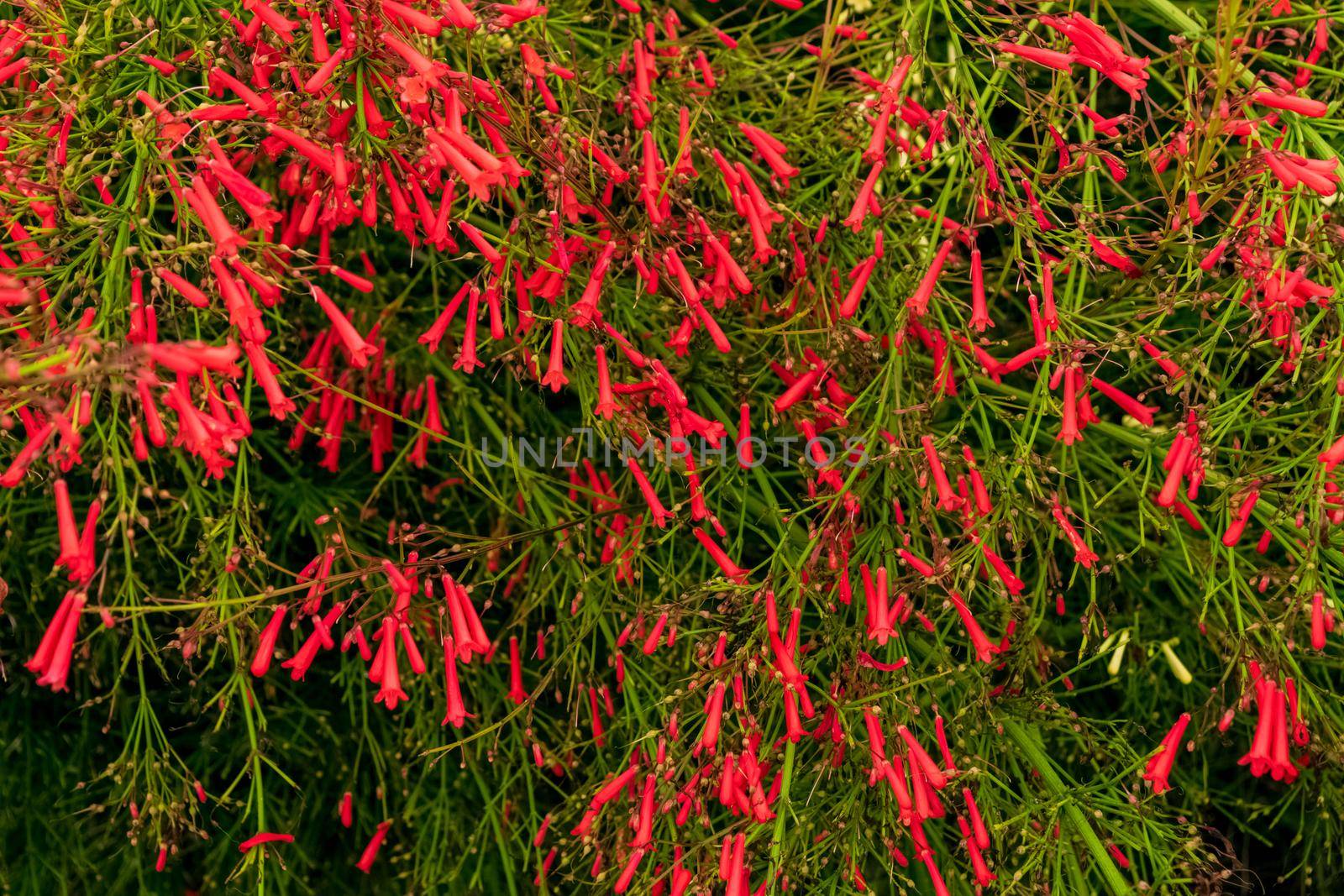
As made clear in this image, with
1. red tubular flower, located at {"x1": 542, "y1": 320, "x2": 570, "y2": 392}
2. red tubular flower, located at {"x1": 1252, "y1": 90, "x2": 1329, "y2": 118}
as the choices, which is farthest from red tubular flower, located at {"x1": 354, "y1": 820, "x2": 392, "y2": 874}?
red tubular flower, located at {"x1": 1252, "y1": 90, "x2": 1329, "y2": 118}

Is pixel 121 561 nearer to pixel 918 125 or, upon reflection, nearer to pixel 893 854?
pixel 893 854

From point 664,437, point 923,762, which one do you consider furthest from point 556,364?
point 923,762

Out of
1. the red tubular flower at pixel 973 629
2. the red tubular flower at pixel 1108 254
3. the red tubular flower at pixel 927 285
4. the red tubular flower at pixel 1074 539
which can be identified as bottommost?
the red tubular flower at pixel 973 629

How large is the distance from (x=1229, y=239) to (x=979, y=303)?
0.53 metres

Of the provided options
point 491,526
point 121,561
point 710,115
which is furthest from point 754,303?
point 121,561

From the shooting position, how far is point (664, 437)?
269 cm

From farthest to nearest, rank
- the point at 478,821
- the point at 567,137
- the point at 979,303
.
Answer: the point at 478,821 < the point at 979,303 < the point at 567,137

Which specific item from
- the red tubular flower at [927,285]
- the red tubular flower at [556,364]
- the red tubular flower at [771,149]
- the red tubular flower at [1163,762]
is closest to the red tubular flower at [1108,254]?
the red tubular flower at [927,285]

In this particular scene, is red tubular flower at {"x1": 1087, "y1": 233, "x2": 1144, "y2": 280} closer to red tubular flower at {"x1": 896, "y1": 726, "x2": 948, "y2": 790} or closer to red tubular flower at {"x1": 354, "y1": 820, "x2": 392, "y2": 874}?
red tubular flower at {"x1": 896, "y1": 726, "x2": 948, "y2": 790}

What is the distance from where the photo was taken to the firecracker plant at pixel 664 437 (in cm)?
224

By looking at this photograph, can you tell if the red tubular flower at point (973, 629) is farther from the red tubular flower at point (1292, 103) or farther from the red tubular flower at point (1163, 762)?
the red tubular flower at point (1292, 103)

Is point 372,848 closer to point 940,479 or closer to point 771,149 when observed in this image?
point 940,479

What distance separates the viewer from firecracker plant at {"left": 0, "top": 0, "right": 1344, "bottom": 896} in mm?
2240

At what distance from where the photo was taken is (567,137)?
7.79 ft
